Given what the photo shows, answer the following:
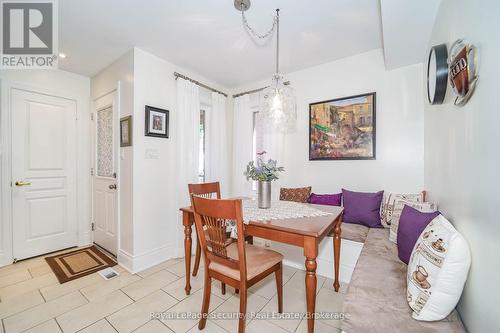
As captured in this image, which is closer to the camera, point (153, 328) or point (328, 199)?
point (153, 328)

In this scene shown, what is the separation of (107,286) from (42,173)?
1.90m

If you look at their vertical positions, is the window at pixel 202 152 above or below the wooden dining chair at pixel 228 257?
above

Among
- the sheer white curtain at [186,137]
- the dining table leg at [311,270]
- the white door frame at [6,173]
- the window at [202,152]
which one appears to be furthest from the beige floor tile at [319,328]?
the white door frame at [6,173]

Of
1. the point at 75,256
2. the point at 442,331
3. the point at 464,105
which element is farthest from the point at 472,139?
the point at 75,256

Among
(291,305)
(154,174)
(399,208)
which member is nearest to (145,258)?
(154,174)

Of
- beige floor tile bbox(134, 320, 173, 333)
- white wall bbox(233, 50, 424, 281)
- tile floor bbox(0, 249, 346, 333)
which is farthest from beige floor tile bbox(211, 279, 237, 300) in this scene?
white wall bbox(233, 50, 424, 281)

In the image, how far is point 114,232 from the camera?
277cm

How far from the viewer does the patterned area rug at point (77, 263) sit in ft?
7.63

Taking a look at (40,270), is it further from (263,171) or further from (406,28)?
(406,28)

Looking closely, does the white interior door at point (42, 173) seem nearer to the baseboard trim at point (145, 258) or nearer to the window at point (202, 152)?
the baseboard trim at point (145, 258)

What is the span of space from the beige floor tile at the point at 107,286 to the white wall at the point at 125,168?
20 cm

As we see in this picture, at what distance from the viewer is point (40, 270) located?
7.91ft

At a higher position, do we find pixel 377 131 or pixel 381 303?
pixel 377 131

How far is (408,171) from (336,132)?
888 mm
